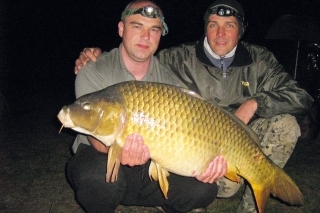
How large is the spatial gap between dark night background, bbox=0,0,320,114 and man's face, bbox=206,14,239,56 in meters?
2.57

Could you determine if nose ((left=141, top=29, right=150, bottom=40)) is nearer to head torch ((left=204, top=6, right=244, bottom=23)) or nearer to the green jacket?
the green jacket

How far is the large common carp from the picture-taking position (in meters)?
1.78

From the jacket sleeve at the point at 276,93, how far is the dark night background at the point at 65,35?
7.78ft

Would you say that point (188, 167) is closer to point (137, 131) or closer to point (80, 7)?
point (137, 131)

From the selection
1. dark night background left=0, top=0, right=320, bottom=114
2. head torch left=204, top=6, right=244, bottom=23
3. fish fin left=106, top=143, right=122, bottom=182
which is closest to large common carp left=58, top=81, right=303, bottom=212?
fish fin left=106, top=143, right=122, bottom=182

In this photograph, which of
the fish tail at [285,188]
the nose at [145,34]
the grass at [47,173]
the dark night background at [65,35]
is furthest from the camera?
the dark night background at [65,35]

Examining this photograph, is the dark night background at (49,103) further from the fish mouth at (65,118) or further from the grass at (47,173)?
the fish mouth at (65,118)

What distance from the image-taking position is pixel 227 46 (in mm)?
2588

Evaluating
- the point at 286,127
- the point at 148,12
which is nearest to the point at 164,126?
the point at 148,12

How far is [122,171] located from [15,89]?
6421 mm

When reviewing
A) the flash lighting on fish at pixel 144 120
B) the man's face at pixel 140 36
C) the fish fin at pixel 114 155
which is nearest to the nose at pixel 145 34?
the man's face at pixel 140 36

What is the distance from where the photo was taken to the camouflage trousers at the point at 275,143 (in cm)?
246

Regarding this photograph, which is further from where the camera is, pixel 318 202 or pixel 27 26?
pixel 27 26

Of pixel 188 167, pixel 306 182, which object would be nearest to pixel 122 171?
→ pixel 188 167
